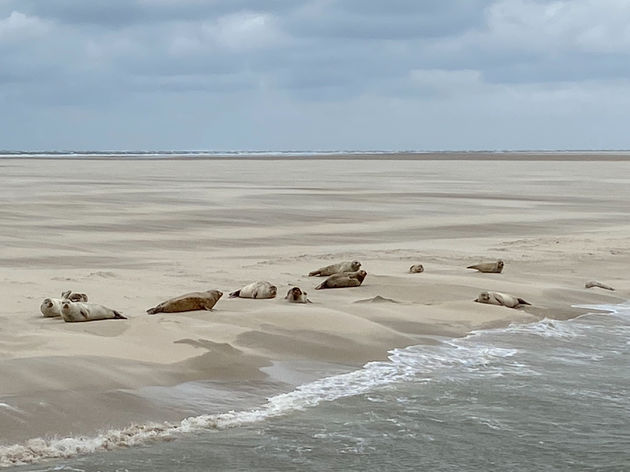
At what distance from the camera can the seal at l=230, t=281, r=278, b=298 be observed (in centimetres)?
1008

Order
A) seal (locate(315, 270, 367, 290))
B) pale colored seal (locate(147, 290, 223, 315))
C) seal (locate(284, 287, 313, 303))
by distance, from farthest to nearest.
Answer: seal (locate(315, 270, 367, 290))
seal (locate(284, 287, 313, 303))
pale colored seal (locate(147, 290, 223, 315))

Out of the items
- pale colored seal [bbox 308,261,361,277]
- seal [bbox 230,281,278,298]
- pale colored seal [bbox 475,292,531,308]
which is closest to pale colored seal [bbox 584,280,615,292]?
pale colored seal [bbox 475,292,531,308]

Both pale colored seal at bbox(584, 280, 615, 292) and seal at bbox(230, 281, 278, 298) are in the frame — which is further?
pale colored seal at bbox(584, 280, 615, 292)

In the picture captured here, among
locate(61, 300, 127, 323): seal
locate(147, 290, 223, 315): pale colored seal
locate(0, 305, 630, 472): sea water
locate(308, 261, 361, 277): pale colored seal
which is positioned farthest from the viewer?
locate(308, 261, 361, 277): pale colored seal

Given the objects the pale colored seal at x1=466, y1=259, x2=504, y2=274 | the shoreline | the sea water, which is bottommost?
the sea water

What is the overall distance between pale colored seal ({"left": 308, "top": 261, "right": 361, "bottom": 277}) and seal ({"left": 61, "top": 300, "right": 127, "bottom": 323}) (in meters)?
3.80

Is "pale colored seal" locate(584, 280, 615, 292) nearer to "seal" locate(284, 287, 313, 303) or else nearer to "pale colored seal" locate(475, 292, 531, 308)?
"pale colored seal" locate(475, 292, 531, 308)

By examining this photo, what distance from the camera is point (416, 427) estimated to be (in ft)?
19.1

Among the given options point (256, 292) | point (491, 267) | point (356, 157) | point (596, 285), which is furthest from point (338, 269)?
point (356, 157)

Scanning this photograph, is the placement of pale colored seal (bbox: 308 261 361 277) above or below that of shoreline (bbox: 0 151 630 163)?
below

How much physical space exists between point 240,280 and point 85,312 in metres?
3.29

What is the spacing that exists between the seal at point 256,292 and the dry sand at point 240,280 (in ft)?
0.73

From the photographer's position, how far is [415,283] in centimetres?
1144

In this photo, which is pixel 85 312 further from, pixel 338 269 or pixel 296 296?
pixel 338 269
